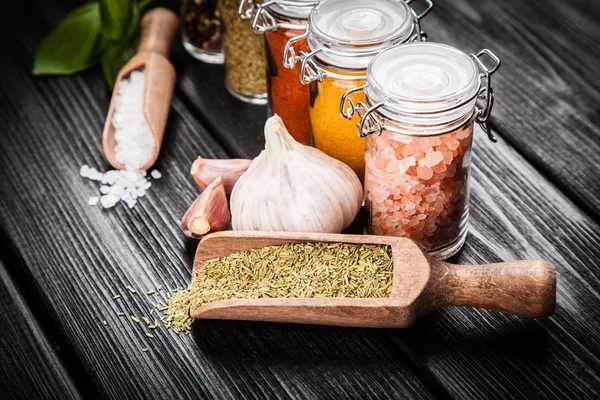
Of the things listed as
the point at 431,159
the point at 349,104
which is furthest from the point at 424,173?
the point at 349,104

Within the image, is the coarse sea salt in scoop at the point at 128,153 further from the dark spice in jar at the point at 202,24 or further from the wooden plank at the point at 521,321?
the wooden plank at the point at 521,321

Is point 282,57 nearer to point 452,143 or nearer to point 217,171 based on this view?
point 217,171

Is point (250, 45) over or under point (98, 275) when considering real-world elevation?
over

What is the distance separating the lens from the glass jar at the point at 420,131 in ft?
2.48

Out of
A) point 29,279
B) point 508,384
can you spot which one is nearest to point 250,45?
point 29,279

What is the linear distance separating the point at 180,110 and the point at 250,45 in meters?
0.16

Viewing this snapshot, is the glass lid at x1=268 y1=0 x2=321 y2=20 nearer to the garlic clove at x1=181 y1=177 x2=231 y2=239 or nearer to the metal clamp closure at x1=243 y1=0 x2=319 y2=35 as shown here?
the metal clamp closure at x1=243 y1=0 x2=319 y2=35

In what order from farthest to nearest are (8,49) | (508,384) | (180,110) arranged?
(8,49) → (180,110) → (508,384)

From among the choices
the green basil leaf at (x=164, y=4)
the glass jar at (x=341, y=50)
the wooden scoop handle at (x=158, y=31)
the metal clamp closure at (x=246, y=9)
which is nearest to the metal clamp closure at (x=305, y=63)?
the glass jar at (x=341, y=50)

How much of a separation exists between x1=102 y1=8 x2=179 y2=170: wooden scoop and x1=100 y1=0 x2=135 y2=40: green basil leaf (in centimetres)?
4

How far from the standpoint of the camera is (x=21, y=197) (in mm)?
1038

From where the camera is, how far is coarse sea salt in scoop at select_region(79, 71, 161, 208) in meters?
1.01

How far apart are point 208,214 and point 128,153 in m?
0.23

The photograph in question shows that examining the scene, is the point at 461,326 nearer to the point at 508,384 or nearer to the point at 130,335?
the point at 508,384
